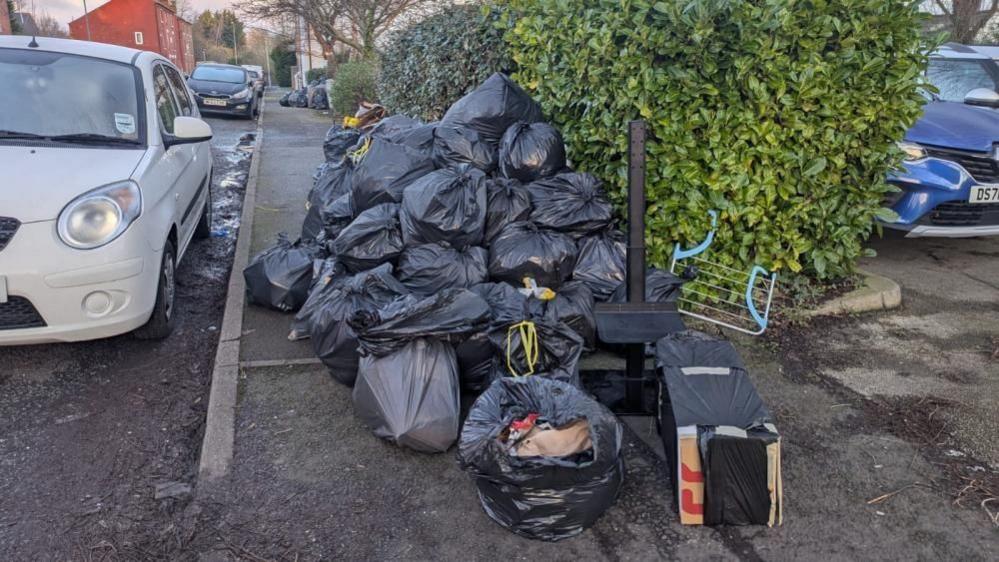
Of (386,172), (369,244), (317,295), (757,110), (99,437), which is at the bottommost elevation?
(99,437)

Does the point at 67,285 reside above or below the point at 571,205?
below

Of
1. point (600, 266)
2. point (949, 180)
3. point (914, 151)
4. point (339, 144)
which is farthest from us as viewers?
point (339, 144)

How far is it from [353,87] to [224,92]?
14.5 feet

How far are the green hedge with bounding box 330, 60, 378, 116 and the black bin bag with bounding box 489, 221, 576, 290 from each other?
10876 mm

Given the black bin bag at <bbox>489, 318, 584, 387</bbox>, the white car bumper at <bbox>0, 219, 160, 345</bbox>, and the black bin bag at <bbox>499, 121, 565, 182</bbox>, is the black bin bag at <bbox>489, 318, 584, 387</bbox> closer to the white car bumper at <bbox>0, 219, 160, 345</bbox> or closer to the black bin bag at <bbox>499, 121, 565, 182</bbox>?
the black bin bag at <bbox>499, 121, 565, 182</bbox>

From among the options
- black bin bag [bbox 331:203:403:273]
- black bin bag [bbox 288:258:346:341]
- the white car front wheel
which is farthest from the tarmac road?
black bin bag [bbox 331:203:403:273]

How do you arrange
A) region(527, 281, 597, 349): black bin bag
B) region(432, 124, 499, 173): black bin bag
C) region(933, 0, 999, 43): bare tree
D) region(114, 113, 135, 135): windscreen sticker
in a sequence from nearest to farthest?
region(527, 281, 597, 349): black bin bag
region(114, 113, 135, 135): windscreen sticker
region(432, 124, 499, 173): black bin bag
region(933, 0, 999, 43): bare tree

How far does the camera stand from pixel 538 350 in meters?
3.26

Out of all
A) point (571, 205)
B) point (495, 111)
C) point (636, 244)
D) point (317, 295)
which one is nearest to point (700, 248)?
point (571, 205)

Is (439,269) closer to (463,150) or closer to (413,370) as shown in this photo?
(413,370)

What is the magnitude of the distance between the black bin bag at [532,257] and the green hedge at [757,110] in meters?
0.72

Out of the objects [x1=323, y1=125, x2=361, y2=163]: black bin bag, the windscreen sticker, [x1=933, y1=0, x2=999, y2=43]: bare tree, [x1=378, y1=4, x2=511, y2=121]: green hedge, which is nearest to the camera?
the windscreen sticker

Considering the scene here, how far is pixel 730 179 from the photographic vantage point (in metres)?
A: 4.27

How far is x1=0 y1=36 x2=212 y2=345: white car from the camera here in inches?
136
